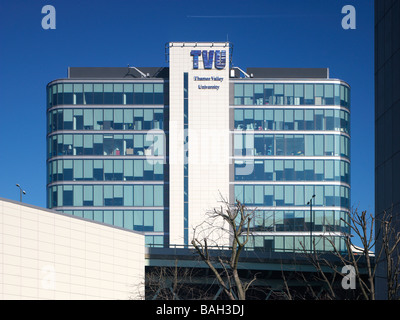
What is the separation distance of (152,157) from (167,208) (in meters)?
8.36

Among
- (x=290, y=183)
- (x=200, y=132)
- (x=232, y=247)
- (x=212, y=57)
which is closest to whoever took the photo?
(x=232, y=247)

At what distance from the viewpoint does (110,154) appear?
116 metres

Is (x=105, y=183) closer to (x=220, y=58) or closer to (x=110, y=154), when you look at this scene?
(x=110, y=154)

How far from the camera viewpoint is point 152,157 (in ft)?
382

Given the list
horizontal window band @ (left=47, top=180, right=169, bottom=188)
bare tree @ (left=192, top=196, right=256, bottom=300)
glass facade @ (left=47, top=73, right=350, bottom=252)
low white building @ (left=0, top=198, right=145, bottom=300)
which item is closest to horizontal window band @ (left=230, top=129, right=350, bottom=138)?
glass facade @ (left=47, top=73, right=350, bottom=252)

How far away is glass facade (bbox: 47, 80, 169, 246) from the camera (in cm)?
11406

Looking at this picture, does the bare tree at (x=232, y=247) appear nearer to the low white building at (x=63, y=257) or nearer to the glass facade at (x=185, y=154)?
the low white building at (x=63, y=257)

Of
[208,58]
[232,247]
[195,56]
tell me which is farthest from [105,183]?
[232,247]

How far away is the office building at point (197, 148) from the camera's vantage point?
114m

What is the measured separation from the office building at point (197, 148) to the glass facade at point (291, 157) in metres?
0.16

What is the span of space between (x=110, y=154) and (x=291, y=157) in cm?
2822

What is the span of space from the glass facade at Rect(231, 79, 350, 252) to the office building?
158mm
